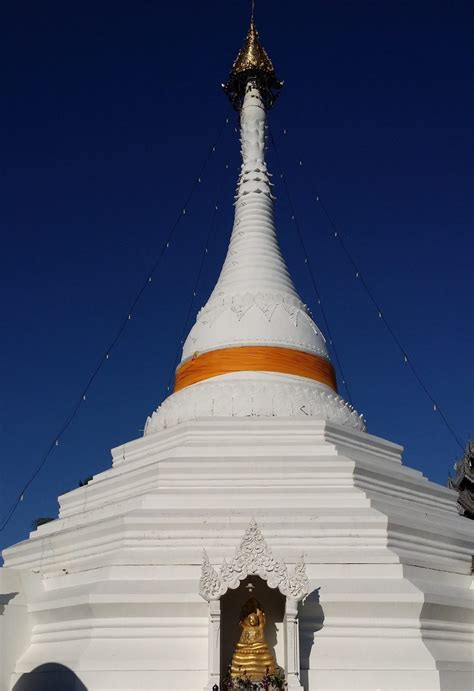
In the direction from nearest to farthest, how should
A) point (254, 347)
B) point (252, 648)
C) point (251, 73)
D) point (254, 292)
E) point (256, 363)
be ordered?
1. point (252, 648)
2. point (256, 363)
3. point (254, 347)
4. point (254, 292)
5. point (251, 73)

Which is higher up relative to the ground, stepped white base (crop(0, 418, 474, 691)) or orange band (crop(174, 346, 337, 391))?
orange band (crop(174, 346, 337, 391))

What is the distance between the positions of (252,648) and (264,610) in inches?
31.1

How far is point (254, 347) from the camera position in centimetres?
1825

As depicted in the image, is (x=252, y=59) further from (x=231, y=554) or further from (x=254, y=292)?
(x=231, y=554)

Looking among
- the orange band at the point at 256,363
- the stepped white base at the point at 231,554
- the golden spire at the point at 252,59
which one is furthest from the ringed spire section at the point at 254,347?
the golden spire at the point at 252,59

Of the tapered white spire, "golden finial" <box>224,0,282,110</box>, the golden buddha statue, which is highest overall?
"golden finial" <box>224,0,282,110</box>

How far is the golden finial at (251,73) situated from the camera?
78.8 feet

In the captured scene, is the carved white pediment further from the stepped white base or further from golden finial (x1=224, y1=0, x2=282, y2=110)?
golden finial (x1=224, y1=0, x2=282, y2=110)

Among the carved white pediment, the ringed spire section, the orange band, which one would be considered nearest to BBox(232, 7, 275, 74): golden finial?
the ringed spire section

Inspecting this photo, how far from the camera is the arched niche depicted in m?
12.4

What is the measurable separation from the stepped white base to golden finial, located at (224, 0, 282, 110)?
41.6 feet

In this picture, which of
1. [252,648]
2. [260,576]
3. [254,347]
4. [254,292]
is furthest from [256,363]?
[252,648]

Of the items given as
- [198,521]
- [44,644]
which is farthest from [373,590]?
[44,644]

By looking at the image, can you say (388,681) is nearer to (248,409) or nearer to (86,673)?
(86,673)
